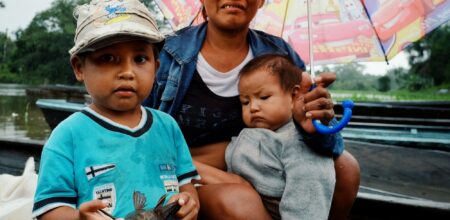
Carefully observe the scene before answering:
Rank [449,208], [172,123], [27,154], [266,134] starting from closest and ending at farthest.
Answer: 1. [172,123]
2. [266,134]
3. [449,208]
4. [27,154]

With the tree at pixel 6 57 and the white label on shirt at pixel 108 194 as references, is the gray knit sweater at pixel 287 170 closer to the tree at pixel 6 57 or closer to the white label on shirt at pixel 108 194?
the white label on shirt at pixel 108 194

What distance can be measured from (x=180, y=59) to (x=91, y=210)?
1068 millimetres

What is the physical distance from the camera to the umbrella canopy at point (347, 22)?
2.61 m

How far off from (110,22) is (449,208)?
1686 millimetres

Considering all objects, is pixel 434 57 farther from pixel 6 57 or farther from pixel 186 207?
pixel 6 57

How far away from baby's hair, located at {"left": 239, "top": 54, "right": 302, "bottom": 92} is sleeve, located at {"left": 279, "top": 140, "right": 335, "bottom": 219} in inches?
13.6

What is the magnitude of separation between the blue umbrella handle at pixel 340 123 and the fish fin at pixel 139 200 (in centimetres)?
68

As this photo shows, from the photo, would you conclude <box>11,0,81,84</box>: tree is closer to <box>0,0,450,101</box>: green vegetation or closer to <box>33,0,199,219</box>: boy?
<box>0,0,450,101</box>: green vegetation

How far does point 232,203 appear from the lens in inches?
60.9

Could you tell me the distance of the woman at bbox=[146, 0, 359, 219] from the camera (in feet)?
5.86

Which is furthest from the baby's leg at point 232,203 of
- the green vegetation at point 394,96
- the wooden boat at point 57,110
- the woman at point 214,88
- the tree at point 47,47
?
the tree at point 47,47

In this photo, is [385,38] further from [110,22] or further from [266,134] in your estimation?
[110,22]

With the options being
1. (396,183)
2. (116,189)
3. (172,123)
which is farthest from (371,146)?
(116,189)

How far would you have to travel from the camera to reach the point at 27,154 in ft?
12.1
